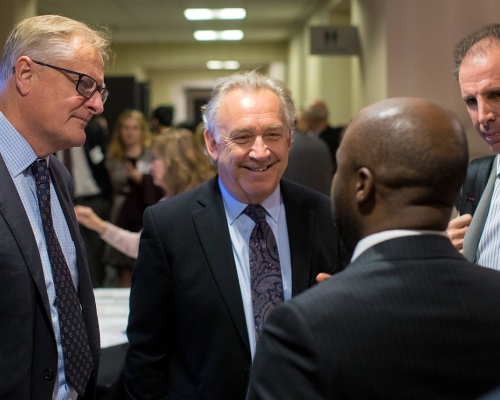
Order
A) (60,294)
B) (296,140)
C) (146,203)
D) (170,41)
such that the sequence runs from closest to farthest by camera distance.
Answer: (60,294)
(296,140)
(146,203)
(170,41)

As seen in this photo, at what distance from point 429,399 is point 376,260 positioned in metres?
0.23

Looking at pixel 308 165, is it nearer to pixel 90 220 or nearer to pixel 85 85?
pixel 90 220

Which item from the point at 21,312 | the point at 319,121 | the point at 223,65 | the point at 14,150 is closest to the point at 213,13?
the point at 319,121

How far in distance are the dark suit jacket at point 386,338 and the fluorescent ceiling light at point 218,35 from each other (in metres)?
11.7

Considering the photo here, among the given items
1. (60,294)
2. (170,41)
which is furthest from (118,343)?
(170,41)

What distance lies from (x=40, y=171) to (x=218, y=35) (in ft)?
37.5

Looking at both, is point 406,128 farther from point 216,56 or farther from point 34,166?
point 216,56

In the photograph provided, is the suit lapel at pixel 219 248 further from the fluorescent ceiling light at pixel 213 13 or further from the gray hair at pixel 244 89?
the fluorescent ceiling light at pixel 213 13

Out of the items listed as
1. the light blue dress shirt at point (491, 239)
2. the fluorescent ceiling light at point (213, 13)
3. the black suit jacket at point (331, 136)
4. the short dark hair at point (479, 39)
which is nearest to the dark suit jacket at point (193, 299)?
the light blue dress shirt at point (491, 239)

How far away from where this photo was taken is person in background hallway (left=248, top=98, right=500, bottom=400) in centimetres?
97

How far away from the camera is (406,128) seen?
103 centimetres

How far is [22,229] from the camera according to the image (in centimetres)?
160

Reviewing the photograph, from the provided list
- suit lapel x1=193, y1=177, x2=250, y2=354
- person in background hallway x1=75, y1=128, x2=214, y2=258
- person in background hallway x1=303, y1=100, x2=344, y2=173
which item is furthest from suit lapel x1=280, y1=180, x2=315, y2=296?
person in background hallway x1=303, y1=100, x2=344, y2=173

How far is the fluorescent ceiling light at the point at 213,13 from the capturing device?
395 inches
